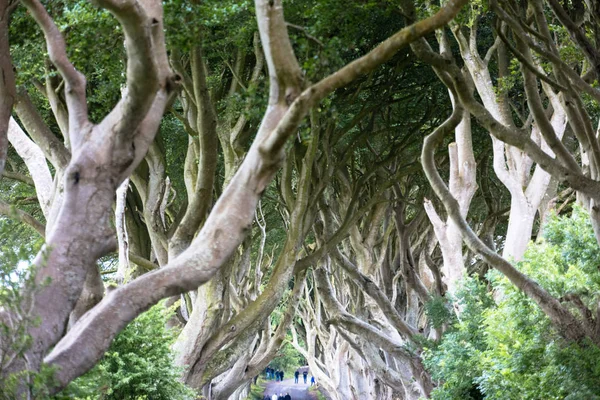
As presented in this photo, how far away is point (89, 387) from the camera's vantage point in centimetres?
745

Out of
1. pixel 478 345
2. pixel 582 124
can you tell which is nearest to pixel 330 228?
pixel 478 345

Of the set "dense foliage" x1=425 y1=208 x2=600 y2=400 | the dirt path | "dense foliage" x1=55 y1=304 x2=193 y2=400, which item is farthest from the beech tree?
the dirt path

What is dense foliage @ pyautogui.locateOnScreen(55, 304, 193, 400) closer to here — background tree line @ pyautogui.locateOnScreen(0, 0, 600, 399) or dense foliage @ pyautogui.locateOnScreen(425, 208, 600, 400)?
background tree line @ pyautogui.locateOnScreen(0, 0, 600, 399)

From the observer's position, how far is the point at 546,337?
1001 cm

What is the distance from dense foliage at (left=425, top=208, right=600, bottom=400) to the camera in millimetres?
9141

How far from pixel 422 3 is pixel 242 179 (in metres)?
6.62

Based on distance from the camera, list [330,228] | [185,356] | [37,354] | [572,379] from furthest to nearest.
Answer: [330,228], [185,356], [572,379], [37,354]

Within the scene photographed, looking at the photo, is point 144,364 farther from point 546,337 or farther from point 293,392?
point 293,392

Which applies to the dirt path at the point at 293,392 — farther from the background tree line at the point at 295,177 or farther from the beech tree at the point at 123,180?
the beech tree at the point at 123,180

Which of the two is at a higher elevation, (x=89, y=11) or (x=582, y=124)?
(x=89, y=11)

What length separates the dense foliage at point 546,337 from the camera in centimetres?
914

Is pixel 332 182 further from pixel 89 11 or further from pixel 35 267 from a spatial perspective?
pixel 35 267

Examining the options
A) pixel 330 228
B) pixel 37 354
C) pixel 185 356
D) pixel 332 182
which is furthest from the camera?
pixel 332 182

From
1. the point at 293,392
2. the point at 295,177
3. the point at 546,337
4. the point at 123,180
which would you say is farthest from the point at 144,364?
the point at 293,392
